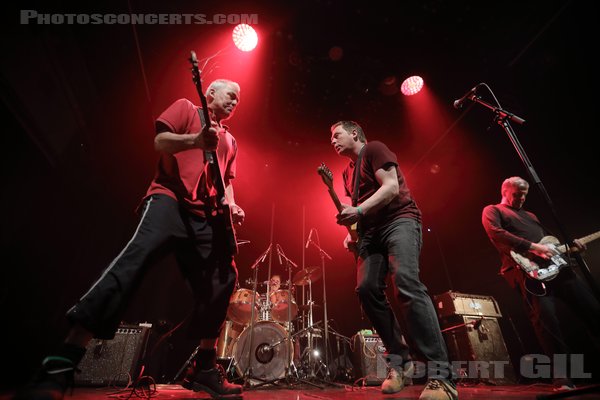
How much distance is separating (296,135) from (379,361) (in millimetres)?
4969

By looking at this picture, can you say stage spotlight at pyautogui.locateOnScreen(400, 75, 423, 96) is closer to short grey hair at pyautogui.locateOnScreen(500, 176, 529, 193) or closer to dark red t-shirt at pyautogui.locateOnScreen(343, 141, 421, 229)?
short grey hair at pyautogui.locateOnScreen(500, 176, 529, 193)

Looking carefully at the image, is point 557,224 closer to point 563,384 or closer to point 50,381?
point 563,384

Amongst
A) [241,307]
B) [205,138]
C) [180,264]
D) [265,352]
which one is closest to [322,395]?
[180,264]

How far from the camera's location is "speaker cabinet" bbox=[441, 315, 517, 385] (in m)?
4.61

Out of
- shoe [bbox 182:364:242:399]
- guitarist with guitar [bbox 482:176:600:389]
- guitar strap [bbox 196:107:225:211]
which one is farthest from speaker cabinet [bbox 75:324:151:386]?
guitarist with guitar [bbox 482:176:600:389]

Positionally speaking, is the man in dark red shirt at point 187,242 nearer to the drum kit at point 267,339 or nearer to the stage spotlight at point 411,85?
the drum kit at point 267,339

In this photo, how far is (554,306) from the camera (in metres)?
3.32

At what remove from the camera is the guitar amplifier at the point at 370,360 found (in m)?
4.63

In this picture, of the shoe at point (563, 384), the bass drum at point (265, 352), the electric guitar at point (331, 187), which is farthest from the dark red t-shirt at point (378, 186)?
the bass drum at point (265, 352)

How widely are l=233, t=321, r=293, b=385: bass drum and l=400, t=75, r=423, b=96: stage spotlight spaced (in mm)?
5423

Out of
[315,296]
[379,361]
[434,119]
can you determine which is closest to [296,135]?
[434,119]

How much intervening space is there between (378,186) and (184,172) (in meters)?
1.54

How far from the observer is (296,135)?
268 inches

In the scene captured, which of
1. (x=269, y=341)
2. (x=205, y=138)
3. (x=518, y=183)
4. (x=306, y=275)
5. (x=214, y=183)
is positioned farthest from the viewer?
(x=306, y=275)
